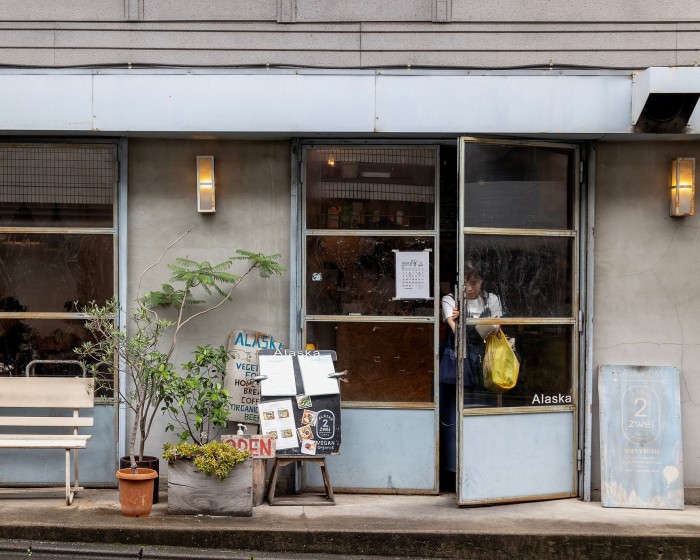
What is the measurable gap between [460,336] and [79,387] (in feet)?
10.4

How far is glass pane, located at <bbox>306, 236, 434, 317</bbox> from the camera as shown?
306 inches

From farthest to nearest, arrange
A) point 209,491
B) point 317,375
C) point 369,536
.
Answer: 1. point 317,375
2. point 209,491
3. point 369,536

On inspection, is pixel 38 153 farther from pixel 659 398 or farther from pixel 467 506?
pixel 659 398

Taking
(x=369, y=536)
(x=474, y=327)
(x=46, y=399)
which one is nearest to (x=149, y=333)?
(x=46, y=399)

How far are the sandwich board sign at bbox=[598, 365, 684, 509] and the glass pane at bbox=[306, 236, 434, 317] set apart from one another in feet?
5.61

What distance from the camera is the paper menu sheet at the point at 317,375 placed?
738cm

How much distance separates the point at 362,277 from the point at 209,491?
7.17ft

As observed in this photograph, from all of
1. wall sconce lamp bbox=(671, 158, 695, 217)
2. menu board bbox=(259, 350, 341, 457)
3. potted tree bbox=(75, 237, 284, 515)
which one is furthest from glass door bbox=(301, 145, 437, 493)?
wall sconce lamp bbox=(671, 158, 695, 217)

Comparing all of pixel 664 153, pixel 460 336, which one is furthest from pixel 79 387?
pixel 664 153

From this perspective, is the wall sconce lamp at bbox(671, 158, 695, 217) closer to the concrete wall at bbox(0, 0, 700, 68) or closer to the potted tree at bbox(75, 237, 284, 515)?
the concrete wall at bbox(0, 0, 700, 68)

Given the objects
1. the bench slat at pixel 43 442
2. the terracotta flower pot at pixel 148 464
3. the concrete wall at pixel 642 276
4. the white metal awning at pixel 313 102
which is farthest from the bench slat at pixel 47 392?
the concrete wall at pixel 642 276

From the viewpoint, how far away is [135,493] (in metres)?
6.80

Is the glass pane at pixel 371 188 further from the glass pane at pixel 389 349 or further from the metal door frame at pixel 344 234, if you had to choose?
Result: the glass pane at pixel 389 349

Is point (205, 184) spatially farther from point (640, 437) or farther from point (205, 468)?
point (640, 437)
